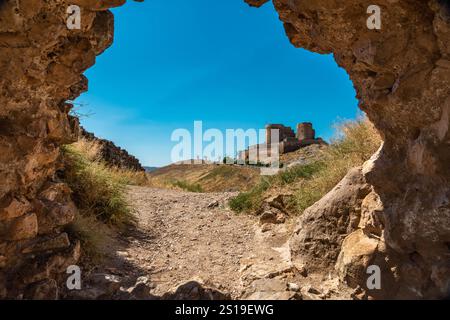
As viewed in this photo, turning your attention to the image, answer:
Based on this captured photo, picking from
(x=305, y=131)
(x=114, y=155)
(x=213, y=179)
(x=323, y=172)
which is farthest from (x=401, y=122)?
(x=305, y=131)

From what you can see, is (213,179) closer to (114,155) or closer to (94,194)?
(114,155)

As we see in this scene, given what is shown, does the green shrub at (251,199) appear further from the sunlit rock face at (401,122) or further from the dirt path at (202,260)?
the sunlit rock face at (401,122)

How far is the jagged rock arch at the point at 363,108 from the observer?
2627 mm

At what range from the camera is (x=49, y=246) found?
349cm

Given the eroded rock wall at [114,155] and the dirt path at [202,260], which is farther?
the eroded rock wall at [114,155]

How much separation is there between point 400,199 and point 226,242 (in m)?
3.33

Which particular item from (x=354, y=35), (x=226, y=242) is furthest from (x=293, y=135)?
(x=354, y=35)

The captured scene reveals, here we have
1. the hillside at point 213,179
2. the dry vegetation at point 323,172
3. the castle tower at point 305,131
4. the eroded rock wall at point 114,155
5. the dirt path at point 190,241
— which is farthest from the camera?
the castle tower at point 305,131

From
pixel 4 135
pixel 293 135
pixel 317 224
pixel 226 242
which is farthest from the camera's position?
pixel 293 135

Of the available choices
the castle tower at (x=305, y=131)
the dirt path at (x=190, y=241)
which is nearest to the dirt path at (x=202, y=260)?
the dirt path at (x=190, y=241)

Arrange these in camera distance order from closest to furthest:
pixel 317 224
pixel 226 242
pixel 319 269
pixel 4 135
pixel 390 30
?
pixel 390 30 → pixel 4 135 → pixel 319 269 → pixel 317 224 → pixel 226 242

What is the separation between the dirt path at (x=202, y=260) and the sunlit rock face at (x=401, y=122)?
749 mm
